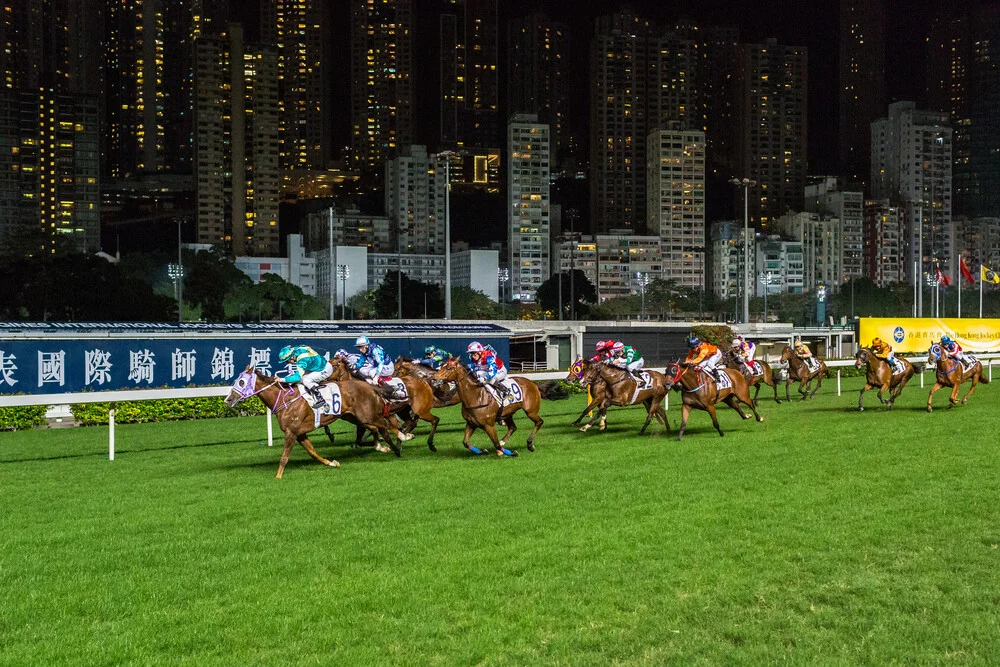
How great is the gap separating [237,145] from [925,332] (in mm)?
138617

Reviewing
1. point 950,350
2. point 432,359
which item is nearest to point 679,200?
point 950,350

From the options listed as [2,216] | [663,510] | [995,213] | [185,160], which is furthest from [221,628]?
[995,213]

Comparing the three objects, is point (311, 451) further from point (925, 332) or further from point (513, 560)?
point (925, 332)

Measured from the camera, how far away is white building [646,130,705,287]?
164500mm

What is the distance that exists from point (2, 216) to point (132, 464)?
439 feet

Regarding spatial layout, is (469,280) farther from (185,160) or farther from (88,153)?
→ (185,160)

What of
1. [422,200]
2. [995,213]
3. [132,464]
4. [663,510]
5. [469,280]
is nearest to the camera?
[663,510]

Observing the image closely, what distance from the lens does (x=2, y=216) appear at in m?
128

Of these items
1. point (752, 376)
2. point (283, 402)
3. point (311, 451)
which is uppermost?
point (283, 402)

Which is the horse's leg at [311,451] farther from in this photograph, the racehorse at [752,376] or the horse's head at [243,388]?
the racehorse at [752,376]

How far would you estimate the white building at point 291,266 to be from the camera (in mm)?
126312

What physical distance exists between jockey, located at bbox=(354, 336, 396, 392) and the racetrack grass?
5.60ft

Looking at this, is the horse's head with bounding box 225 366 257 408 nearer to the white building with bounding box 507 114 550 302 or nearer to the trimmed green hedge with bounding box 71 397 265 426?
the trimmed green hedge with bounding box 71 397 265 426

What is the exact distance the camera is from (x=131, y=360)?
21.5 metres
